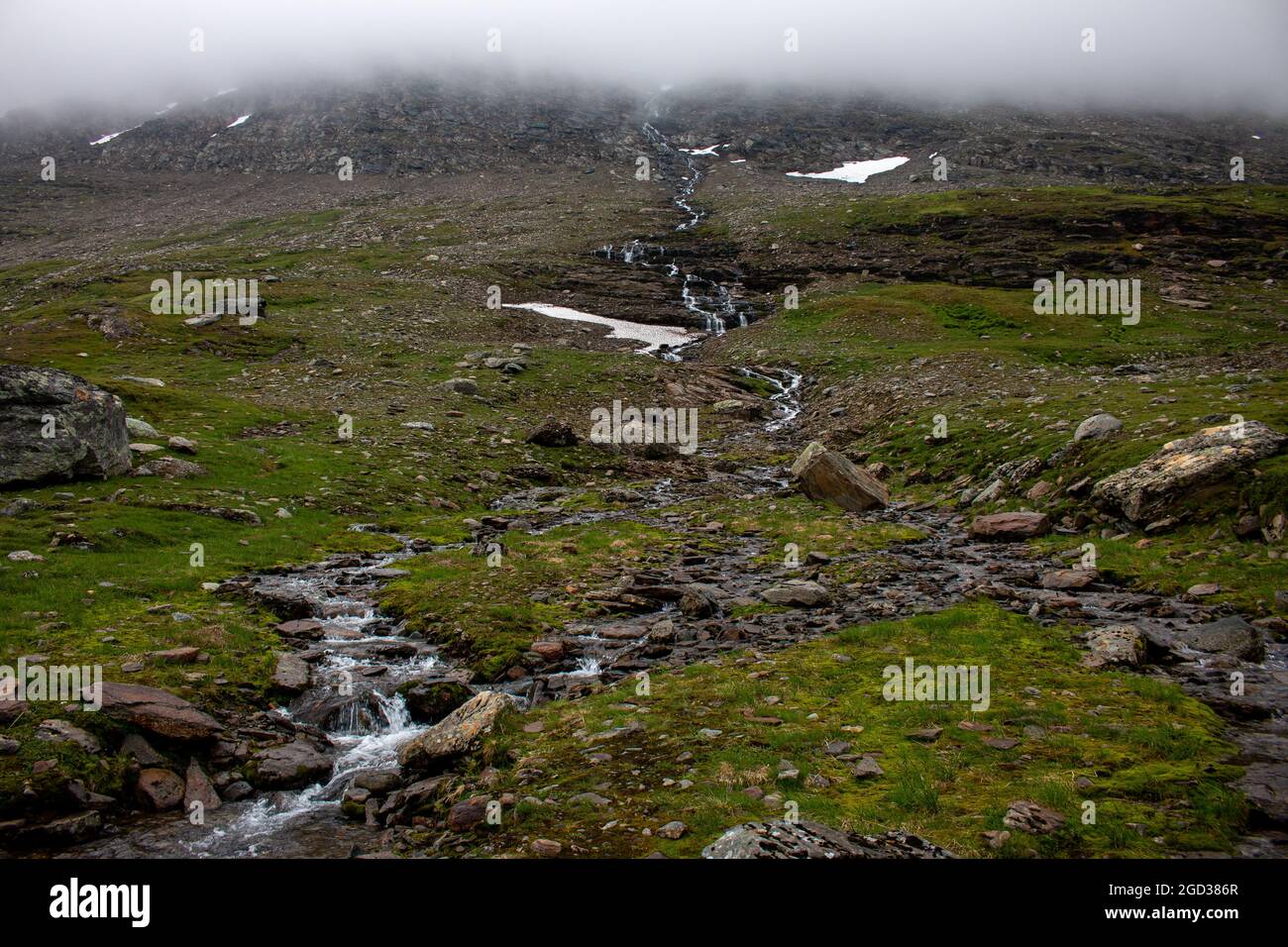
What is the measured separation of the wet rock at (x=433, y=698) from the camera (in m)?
13.8

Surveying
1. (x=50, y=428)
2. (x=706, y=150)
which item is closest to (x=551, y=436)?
(x=50, y=428)

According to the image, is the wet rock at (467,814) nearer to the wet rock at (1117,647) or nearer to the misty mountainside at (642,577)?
the misty mountainside at (642,577)

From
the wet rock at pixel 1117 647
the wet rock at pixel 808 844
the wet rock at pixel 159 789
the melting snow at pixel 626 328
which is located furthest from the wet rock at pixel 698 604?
the melting snow at pixel 626 328

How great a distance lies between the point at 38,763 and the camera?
10.2 meters

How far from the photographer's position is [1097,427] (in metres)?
25.4

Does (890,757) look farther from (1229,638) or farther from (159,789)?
(159,789)

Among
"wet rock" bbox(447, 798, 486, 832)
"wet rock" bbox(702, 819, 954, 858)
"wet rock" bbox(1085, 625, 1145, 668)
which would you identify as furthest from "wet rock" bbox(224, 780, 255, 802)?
"wet rock" bbox(1085, 625, 1145, 668)

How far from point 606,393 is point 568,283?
3946 centimetres

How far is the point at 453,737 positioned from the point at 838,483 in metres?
20.4

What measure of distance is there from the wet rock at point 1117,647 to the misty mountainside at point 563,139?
159716 mm

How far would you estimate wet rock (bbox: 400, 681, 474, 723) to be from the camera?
1380 centimetres

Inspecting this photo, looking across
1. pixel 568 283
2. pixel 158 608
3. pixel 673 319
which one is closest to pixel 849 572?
pixel 158 608

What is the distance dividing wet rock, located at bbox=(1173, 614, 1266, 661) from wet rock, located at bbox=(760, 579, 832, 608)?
24.2 ft
